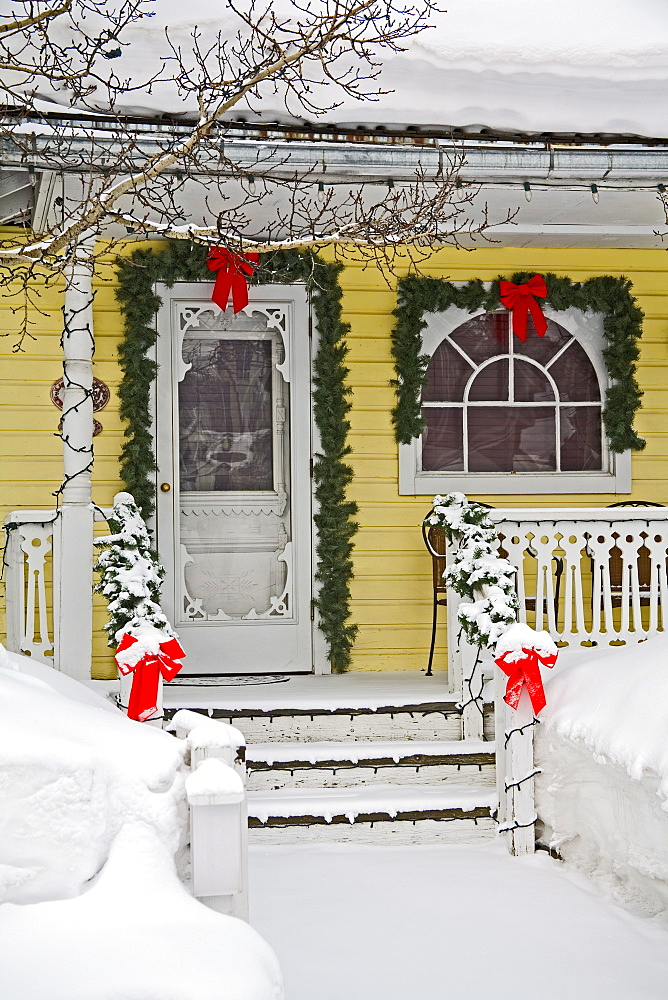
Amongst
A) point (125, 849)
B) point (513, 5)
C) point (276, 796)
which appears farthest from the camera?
point (513, 5)

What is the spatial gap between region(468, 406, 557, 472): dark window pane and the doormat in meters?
1.99

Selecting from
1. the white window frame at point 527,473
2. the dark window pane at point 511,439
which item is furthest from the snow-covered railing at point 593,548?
the dark window pane at point 511,439

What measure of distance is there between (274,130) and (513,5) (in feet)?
5.09

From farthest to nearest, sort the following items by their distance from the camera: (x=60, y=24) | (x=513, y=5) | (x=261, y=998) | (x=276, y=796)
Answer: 1. (x=513, y=5)
2. (x=276, y=796)
3. (x=60, y=24)
4. (x=261, y=998)

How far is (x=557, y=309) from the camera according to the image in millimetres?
7016

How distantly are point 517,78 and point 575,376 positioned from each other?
255 cm

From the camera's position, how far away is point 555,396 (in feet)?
23.2

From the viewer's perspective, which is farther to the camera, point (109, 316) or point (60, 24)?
point (109, 316)

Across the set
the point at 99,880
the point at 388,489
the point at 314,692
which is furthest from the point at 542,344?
the point at 99,880

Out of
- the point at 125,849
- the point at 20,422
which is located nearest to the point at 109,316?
the point at 20,422

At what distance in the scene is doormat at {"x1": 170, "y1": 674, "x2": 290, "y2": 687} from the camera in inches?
241

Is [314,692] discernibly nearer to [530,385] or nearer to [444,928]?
[444,928]

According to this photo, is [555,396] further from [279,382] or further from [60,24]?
[60,24]

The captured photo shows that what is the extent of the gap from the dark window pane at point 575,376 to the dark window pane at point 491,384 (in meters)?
0.36
